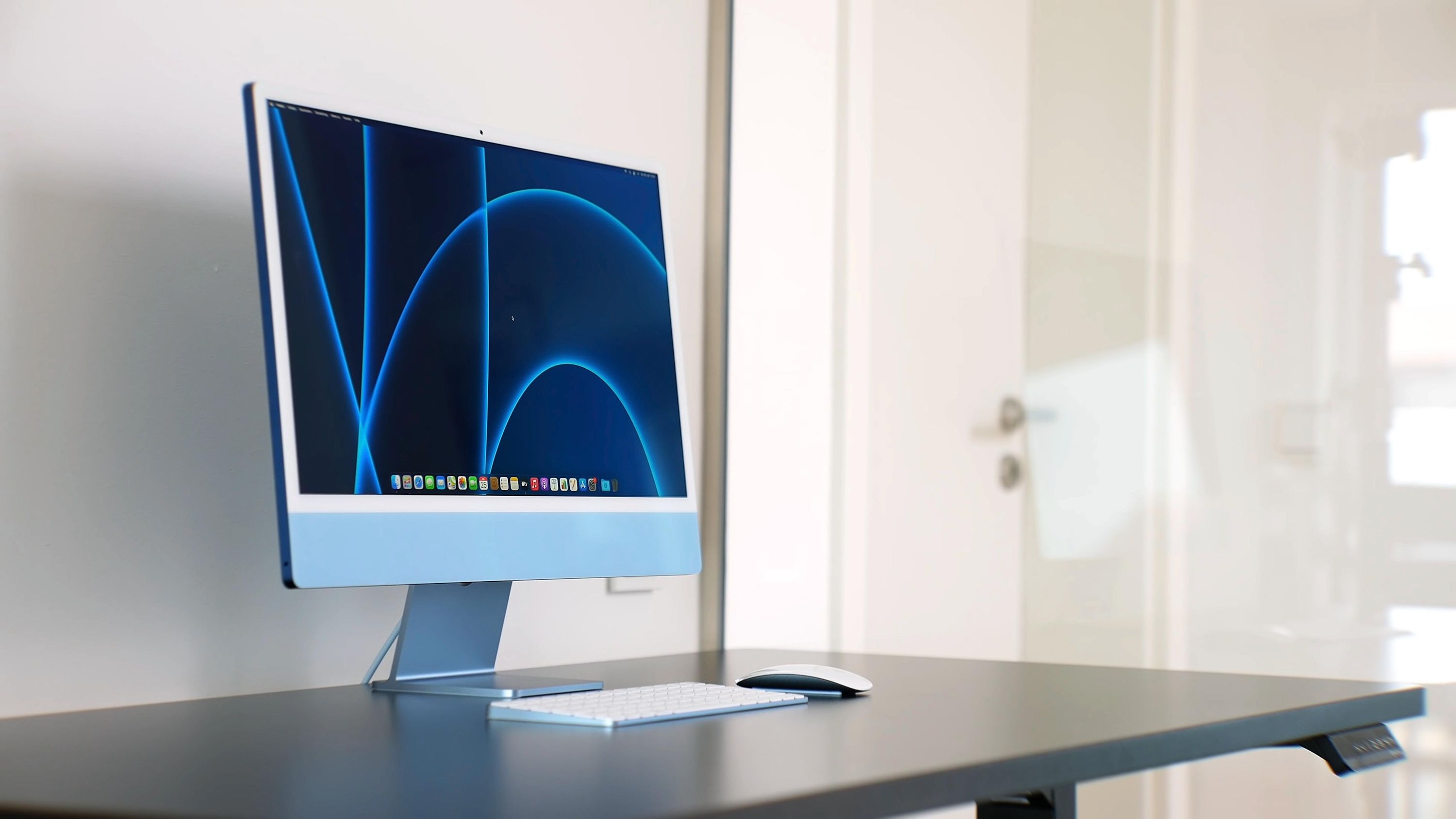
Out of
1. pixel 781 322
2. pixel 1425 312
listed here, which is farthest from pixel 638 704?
pixel 1425 312

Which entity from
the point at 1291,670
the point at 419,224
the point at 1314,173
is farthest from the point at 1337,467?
the point at 419,224

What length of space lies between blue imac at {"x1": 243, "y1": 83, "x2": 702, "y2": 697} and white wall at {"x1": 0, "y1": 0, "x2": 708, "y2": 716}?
0.18 meters

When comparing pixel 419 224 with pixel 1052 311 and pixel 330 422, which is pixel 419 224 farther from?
pixel 1052 311

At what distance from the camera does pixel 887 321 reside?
199cm

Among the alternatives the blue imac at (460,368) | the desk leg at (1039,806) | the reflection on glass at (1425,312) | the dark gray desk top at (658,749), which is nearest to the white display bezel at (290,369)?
the blue imac at (460,368)

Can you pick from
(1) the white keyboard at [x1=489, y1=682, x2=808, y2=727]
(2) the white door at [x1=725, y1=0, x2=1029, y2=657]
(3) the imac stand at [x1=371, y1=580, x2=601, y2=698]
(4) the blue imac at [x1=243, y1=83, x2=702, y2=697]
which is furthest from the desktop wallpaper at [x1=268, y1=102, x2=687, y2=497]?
(2) the white door at [x1=725, y1=0, x2=1029, y2=657]

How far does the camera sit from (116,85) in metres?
1.19

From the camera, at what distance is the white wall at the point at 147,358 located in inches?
44.1

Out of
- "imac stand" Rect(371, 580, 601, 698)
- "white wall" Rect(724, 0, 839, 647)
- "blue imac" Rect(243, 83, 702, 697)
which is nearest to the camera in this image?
"blue imac" Rect(243, 83, 702, 697)

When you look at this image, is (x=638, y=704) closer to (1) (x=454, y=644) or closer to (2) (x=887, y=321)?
(1) (x=454, y=644)

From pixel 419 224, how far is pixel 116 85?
334mm

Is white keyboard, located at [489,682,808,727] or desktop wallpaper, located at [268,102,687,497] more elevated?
desktop wallpaper, located at [268,102,687,497]

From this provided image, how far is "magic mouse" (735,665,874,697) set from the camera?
1.10m

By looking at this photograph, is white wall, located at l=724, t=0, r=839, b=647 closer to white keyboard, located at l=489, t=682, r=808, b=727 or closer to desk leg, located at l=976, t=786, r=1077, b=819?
desk leg, located at l=976, t=786, r=1077, b=819
